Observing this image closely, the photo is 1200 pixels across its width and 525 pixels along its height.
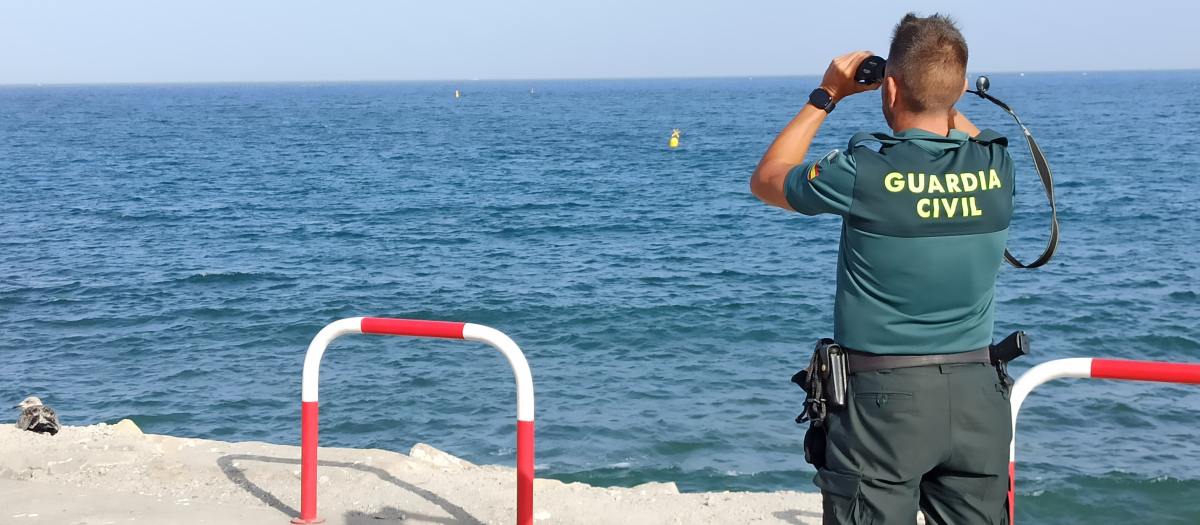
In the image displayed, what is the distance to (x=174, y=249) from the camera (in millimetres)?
21781

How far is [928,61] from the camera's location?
8.12 feet

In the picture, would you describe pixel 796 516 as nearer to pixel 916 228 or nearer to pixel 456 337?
pixel 456 337

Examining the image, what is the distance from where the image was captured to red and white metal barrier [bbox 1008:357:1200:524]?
313 cm

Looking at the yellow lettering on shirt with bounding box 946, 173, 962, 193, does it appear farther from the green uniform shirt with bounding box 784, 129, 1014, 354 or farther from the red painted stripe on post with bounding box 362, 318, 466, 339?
the red painted stripe on post with bounding box 362, 318, 466, 339

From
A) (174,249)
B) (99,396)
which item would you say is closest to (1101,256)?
(99,396)

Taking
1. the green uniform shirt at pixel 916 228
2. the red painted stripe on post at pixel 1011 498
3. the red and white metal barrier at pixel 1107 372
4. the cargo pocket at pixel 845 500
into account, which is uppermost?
the green uniform shirt at pixel 916 228

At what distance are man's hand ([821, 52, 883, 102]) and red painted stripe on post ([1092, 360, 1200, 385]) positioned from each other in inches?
51.4

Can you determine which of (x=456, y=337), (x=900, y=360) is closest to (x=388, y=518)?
(x=456, y=337)

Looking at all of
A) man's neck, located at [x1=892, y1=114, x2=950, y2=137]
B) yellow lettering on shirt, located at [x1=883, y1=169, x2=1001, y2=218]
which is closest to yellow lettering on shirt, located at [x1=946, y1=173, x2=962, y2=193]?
yellow lettering on shirt, located at [x1=883, y1=169, x2=1001, y2=218]

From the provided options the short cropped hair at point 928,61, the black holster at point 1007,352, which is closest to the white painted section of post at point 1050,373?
the black holster at point 1007,352

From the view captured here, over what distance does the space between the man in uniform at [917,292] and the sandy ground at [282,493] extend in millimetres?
2309

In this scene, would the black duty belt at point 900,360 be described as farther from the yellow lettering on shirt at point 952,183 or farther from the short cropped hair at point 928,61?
the short cropped hair at point 928,61

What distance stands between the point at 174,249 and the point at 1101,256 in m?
19.7

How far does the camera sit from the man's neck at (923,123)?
257 centimetres
